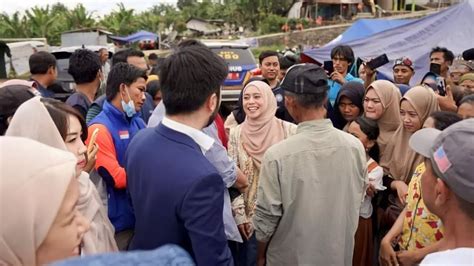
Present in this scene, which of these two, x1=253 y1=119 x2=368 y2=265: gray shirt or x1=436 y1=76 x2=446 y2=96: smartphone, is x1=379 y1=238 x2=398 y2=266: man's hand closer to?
x1=253 y1=119 x2=368 y2=265: gray shirt

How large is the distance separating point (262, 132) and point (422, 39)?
6709mm

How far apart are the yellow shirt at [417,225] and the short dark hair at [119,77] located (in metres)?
1.92

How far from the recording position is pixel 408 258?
2318mm

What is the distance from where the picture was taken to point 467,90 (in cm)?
431

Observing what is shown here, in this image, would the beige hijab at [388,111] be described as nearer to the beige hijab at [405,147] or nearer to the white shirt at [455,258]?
the beige hijab at [405,147]

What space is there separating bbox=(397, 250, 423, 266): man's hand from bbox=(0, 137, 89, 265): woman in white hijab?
1.79 metres

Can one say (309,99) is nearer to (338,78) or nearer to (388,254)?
(388,254)

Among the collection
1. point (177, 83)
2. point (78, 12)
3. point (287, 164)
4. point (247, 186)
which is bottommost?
point (247, 186)

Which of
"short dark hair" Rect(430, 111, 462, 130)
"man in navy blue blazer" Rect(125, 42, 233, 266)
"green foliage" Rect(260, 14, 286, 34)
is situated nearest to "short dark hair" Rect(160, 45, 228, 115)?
"man in navy blue blazer" Rect(125, 42, 233, 266)

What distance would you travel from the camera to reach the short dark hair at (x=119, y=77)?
2.91 meters

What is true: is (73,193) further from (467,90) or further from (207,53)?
(467,90)

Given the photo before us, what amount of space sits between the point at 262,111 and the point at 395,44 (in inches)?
255

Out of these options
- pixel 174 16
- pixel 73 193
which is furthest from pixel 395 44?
pixel 174 16

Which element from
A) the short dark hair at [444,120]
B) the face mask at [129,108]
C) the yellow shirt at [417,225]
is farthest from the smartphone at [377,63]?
the face mask at [129,108]
